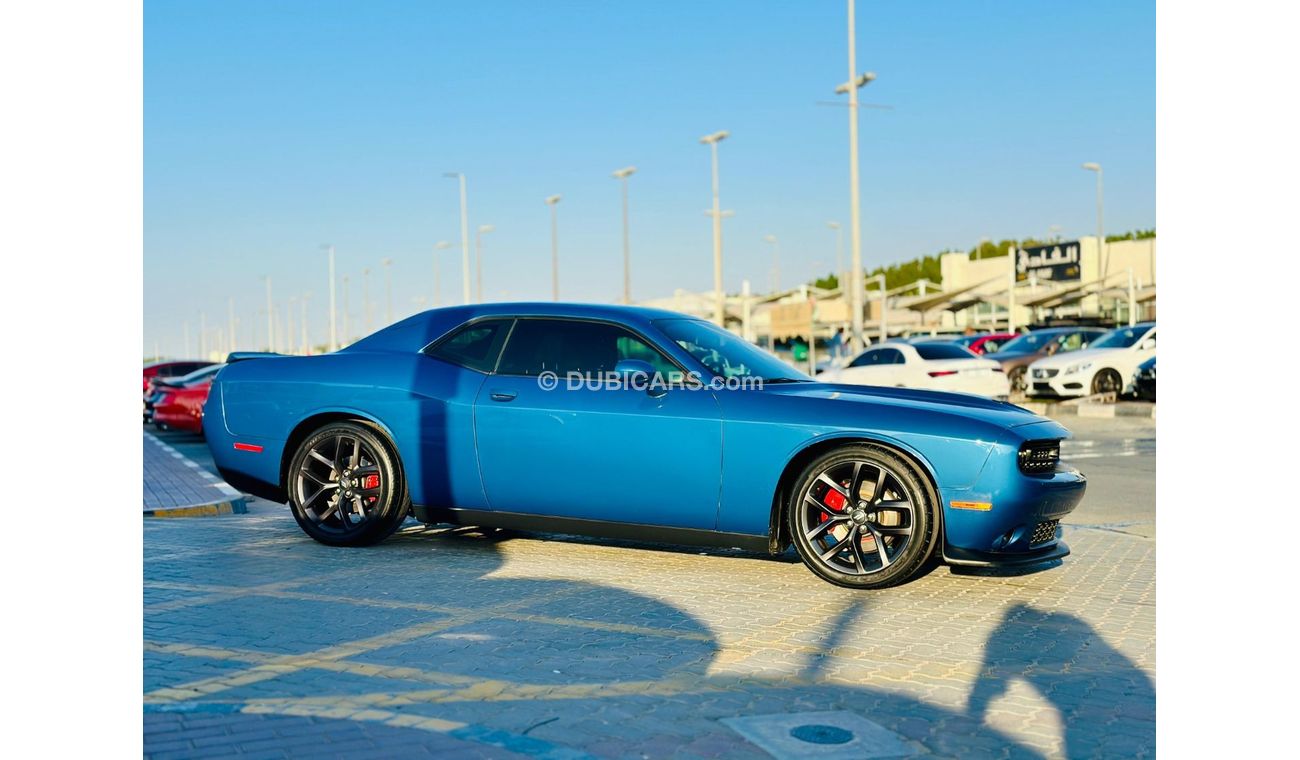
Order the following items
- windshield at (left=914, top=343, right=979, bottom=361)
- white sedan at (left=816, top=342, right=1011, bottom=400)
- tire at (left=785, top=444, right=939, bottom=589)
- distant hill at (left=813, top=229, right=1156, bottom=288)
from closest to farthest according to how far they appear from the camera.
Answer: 1. tire at (left=785, top=444, right=939, bottom=589)
2. white sedan at (left=816, top=342, right=1011, bottom=400)
3. windshield at (left=914, top=343, right=979, bottom=361)
4. distant hill at (left=813, top=229, right=1156, bottom=288)

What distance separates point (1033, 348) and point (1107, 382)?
4917mm

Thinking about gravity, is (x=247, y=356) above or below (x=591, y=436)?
above

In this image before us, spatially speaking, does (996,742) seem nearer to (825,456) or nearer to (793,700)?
(793,700)

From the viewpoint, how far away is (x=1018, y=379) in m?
29.0

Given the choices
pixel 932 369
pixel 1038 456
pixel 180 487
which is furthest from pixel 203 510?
pixel 932 369

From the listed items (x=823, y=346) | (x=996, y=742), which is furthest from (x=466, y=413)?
(x=823, y=346)

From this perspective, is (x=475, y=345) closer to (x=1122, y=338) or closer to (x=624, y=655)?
(x=624, y=655)

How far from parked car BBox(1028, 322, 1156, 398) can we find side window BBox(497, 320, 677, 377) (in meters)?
19.0

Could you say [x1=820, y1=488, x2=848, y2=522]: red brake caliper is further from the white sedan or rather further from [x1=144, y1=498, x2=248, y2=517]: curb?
the white sedan

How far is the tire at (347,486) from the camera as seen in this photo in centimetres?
809

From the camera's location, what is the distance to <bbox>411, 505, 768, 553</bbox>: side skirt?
7.14m

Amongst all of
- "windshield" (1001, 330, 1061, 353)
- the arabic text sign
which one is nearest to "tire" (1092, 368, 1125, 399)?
"windshield" (1001, 330, 1061, 353)

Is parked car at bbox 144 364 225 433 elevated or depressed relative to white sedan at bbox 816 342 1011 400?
depressed
